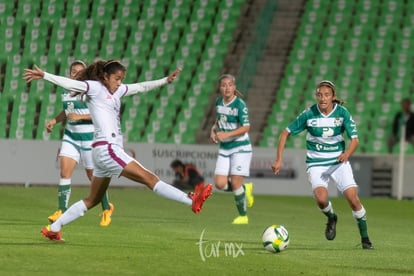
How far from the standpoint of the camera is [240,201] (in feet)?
54.6

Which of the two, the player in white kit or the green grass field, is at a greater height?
the player in white kit

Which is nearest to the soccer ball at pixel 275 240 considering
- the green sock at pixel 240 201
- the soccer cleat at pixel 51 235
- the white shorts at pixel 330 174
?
the white shorts at pixel 330 174

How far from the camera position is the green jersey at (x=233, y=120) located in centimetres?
1636

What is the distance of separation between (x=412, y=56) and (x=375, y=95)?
186 cm

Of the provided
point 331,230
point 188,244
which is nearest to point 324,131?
point 331,230

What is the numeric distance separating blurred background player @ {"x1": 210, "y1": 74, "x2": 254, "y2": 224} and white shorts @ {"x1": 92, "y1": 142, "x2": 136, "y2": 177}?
16.3 ft

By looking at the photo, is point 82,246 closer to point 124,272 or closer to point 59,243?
point 59,243

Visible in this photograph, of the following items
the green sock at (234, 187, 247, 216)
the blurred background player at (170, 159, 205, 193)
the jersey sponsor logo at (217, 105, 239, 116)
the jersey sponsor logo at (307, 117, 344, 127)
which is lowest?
the green sock at (234, 187, 247, 216)

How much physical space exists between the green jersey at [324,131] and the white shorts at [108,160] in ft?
8.95

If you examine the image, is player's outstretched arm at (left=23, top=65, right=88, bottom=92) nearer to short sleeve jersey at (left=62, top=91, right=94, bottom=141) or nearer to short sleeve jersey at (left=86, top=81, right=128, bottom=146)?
short sleeve jersey at (left=86, top=81, right=128, bottom=146)

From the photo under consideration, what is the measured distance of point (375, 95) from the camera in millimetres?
28391

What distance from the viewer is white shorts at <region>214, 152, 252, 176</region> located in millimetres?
16750

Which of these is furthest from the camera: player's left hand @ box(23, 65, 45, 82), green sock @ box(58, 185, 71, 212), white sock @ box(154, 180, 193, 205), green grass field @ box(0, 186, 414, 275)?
green sock @ box(58, 185, 71, 212)

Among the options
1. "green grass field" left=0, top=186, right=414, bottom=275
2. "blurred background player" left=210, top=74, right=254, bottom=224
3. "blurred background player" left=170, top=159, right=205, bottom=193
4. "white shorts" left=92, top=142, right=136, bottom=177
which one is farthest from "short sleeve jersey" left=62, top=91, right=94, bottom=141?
"blurred background player" left=170, top=159, right=205, bottom=193
